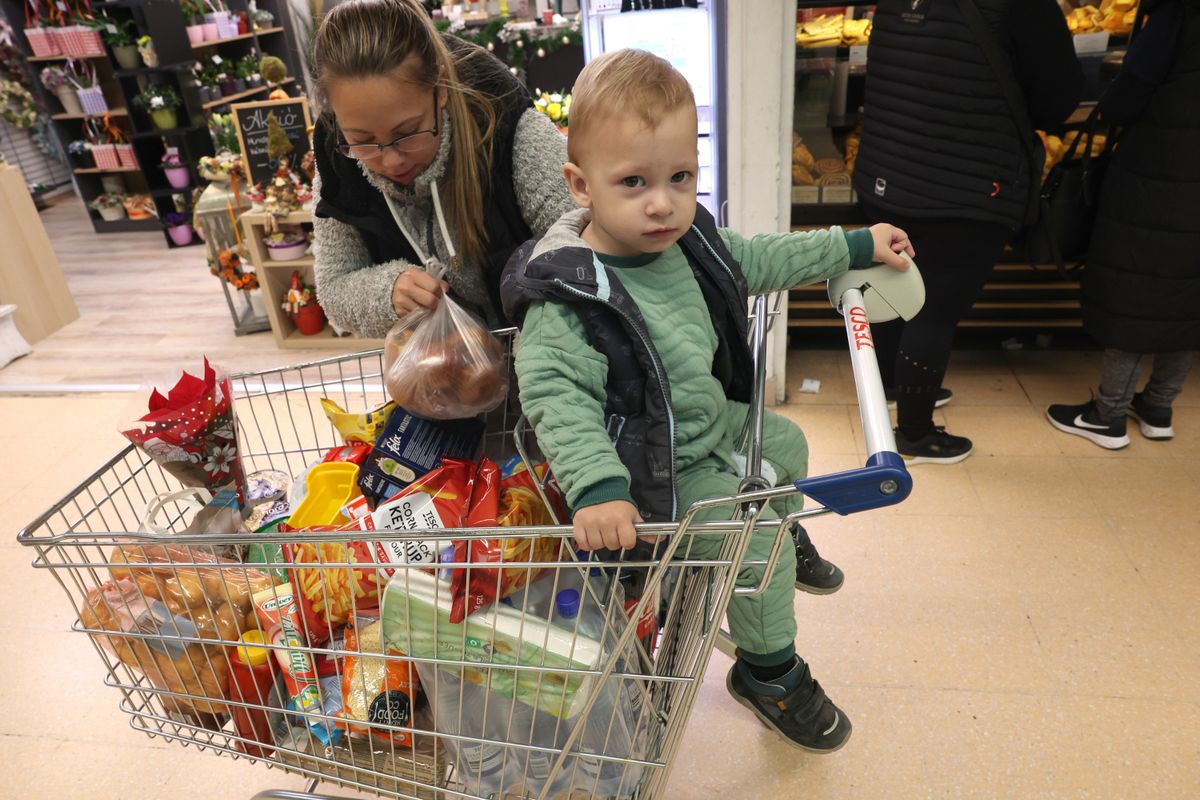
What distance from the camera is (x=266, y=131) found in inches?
156

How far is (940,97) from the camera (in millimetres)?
2252

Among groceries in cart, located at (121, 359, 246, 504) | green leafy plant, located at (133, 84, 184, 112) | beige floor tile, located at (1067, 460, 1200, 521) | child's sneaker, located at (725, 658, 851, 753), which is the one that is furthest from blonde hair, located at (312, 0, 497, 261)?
green leafy plant, located at (133, 84, 184, 112)

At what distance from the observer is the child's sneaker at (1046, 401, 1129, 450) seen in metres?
2.69

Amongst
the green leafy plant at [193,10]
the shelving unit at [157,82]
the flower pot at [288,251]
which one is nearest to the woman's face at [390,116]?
the flower pot at [288,251]

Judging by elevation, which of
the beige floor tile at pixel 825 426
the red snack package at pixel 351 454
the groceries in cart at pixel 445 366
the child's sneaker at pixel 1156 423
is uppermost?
the groceries in cart at pixel 445 366

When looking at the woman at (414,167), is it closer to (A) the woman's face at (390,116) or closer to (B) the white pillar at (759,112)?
(A) the woman's face at (390,116)

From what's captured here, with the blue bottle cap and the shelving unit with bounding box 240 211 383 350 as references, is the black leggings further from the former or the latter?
the shelving unit with bounding box 240 211 383 350

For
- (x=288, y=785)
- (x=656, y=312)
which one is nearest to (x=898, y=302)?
(x=656, y=312)

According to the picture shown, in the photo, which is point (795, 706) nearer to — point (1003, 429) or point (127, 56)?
point (1003, 429)

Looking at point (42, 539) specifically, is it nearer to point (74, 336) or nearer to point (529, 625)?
point (529, 625)

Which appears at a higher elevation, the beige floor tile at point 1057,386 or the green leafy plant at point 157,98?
the green leafy plant at point 157,98

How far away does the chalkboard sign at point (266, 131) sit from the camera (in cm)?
388

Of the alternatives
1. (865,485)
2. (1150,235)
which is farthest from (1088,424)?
(865,485)

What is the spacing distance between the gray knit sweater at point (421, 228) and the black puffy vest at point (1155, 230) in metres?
1.83
